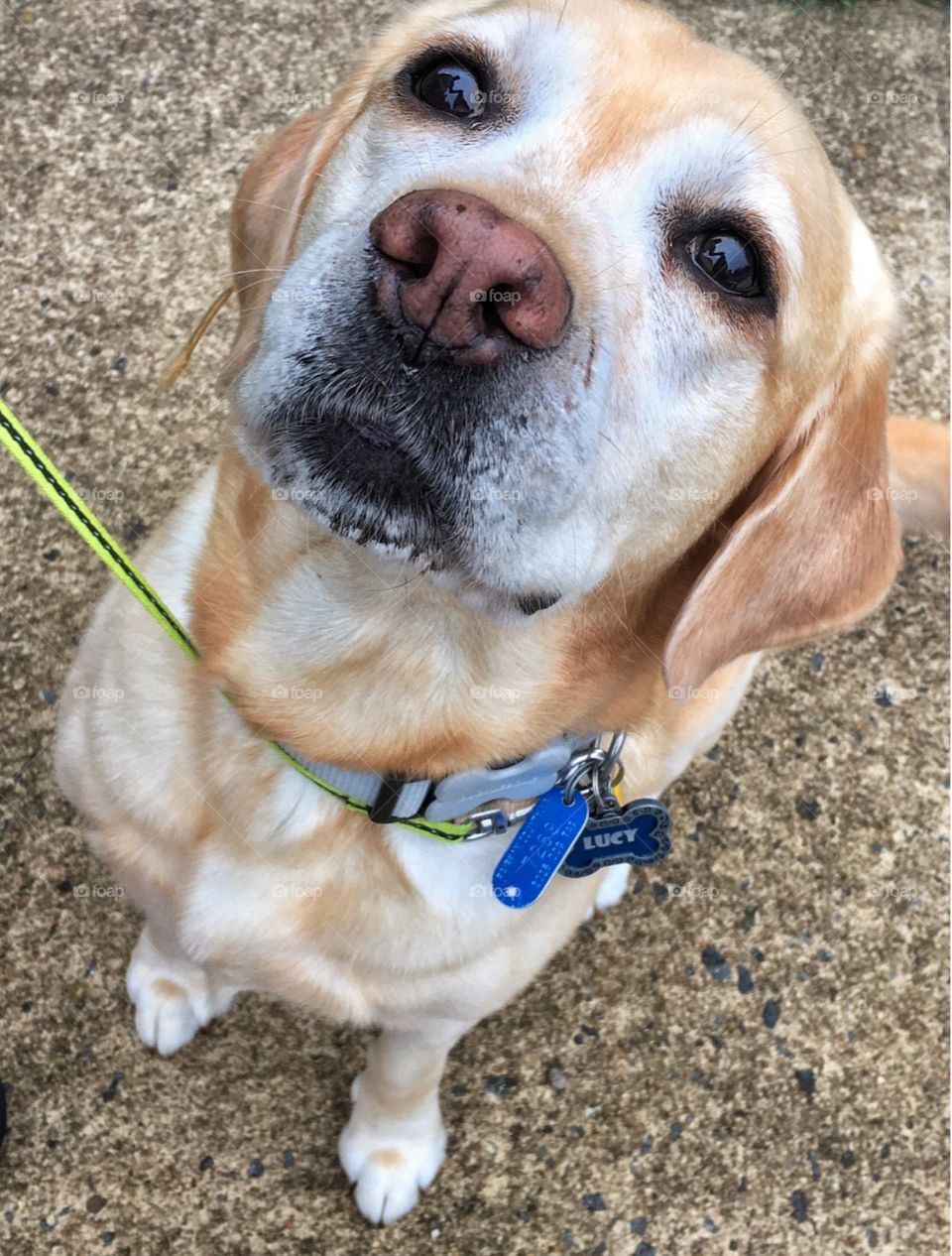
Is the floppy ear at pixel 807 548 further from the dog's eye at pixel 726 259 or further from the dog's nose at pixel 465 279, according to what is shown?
the dog's nose at pixel 465 279

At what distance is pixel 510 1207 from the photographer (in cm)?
248

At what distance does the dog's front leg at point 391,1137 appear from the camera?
87.0 inches

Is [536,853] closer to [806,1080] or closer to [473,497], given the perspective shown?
[473,497]

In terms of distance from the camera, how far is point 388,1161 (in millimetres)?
2348

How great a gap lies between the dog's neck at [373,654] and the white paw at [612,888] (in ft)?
3.63

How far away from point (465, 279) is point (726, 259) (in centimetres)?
61

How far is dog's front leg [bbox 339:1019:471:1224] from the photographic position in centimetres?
221

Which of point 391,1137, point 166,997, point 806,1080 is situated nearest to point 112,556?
point 166,997

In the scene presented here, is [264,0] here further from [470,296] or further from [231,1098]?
[231,1098]

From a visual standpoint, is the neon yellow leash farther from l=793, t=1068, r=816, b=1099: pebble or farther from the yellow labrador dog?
l=793, t=1068, r=816, b=1099: pebble

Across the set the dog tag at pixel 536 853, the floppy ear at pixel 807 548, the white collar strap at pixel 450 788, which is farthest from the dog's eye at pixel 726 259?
the dog tag at pixel 536 853

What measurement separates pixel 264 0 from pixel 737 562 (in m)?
3.02

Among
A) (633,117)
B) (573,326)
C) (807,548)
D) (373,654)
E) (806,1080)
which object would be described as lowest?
(806,1080)

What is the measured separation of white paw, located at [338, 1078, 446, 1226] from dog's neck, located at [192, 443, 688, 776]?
3.65 ft
